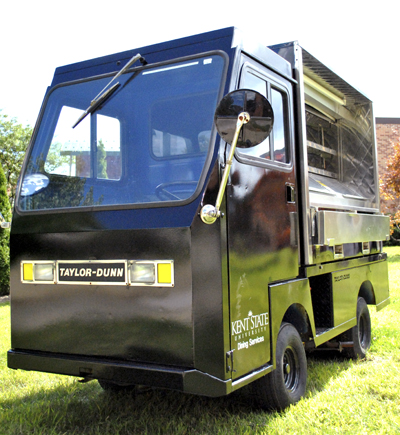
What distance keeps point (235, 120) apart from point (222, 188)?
1.24 feet

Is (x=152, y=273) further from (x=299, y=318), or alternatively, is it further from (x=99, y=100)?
(x=299, y=318)

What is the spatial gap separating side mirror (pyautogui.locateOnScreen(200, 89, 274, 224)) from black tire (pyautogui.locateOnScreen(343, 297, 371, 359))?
2.85 m

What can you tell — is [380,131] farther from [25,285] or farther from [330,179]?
[25,285]

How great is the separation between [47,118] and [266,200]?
5.46 ft

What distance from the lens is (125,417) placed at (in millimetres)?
3627

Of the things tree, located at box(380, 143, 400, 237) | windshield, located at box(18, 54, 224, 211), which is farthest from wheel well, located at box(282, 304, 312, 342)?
tree, located at box(380, 143, 400, 237)

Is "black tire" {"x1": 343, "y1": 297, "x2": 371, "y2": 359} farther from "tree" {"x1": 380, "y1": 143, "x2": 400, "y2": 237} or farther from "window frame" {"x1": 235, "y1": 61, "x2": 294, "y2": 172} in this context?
"tree" {"x1": 380, "y1": 143, "x2": 400, "y2": 237}

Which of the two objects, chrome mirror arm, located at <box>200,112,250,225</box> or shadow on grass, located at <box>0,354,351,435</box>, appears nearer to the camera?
chrome mirror arm, located at <box>200,112,250,225</box>

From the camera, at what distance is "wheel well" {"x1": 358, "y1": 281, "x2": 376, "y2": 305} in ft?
18.1

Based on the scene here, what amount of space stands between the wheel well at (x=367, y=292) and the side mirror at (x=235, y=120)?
10.6ft

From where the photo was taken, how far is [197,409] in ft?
12.0

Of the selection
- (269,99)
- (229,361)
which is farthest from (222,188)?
(269,99)

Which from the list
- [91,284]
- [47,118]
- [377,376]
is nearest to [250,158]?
[91,284]

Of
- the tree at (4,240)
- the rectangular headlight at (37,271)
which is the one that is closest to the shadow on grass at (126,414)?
the rectangular headlight at (37,271)
